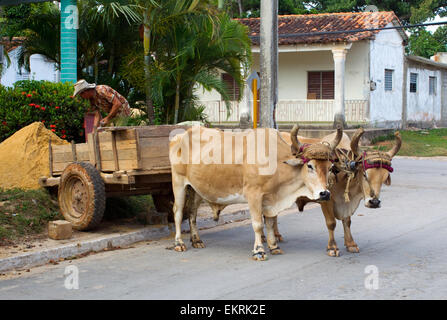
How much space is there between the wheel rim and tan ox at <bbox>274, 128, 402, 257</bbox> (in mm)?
3188

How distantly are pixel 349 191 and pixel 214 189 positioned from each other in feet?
5.61

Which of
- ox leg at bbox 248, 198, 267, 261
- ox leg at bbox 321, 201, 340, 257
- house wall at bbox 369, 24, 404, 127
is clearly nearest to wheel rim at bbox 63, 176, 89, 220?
ox leg at bbox 248, 198, 267, 261

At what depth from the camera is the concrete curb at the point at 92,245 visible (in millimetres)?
7363

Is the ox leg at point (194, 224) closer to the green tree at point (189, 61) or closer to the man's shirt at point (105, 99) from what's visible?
the man's shirt at point (105, 99)

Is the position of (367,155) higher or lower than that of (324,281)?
higher

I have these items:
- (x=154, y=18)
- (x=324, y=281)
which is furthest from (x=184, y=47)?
(x=324, y=281)

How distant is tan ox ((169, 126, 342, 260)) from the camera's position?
7570 mm

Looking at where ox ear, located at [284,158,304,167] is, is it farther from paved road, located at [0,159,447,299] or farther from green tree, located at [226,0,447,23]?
green tree, located at [226,0,447,23]

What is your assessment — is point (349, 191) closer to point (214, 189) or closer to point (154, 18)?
point (214, 189)

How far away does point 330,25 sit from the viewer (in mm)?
26422

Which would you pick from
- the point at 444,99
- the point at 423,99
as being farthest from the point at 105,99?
the point at 444,99

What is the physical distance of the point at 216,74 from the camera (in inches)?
559

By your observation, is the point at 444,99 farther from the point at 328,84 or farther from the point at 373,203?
Answer: the point at 373,203

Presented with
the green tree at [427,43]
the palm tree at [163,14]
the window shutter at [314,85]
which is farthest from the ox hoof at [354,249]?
the green tree at [427,43]
